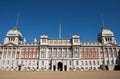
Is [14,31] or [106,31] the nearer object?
[14,31]

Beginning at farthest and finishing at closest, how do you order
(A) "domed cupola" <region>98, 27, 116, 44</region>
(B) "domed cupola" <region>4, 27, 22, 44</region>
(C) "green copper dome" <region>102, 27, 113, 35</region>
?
1. (C) "green copper dome" <region>102, 27, 113, 35</region>
2. (B) "domed cupola" <region>4, 27, 22, 44</region>
3. (A) "domed cupola" <region>98, 27, 116, 44</region>

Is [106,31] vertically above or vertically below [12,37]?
above

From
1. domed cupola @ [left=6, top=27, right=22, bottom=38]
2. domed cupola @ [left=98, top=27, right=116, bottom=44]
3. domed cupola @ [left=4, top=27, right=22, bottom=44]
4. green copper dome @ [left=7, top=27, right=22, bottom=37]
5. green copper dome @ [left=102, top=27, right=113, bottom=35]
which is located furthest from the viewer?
green copper dome @ [left=102, top=27, right=113, bottom=35]

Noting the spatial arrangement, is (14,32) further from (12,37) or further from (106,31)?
(106,31)

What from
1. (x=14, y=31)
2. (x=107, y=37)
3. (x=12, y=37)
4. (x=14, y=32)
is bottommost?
(x=107, y=37)

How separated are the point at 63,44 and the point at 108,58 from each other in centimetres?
2821

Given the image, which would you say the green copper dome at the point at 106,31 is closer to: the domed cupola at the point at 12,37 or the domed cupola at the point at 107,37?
the domed cupola at the point at 107,37

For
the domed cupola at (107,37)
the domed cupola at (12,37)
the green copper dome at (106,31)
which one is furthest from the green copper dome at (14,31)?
the green copper dome at (106,31)

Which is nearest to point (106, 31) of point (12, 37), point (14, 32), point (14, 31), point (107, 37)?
point (107, 37)

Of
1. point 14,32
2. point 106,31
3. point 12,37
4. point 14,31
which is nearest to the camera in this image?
point 12,37

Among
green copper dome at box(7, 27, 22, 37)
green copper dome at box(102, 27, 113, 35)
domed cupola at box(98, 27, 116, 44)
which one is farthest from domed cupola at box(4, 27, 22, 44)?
green copper dome at box(102, 27, 113, 35)

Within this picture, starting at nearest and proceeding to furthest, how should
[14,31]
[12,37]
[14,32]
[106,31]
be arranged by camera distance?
1. [12,37]
2. [14,32]
3. [14,31]
4. [106,31]

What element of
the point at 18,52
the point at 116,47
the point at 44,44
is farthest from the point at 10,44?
the point at 116,47

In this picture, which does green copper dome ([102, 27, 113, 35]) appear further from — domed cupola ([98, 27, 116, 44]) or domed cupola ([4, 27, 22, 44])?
domed cupola ([4, 27, 22, 44])
